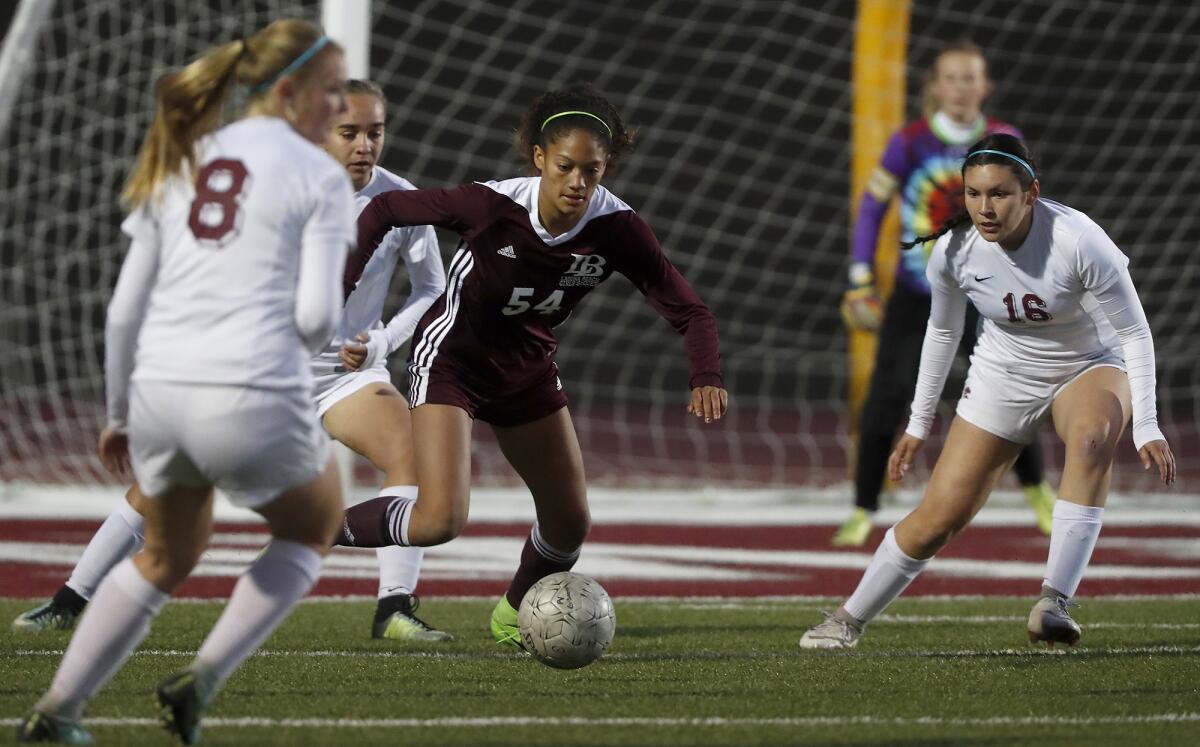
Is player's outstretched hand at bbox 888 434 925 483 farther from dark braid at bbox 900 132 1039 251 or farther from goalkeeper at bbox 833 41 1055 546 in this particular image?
goalkeeper at bbox 833 41 1055 546

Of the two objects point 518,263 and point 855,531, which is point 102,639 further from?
point 855,531

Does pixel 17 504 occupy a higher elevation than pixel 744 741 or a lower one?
lower

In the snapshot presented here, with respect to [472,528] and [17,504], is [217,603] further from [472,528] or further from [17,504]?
[17,504]

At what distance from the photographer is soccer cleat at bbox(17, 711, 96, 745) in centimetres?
326

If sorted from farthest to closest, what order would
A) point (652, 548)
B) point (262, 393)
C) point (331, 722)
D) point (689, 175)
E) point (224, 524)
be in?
point (689, 175), point (224, 524), point (652, 548), point (331, 722), point (262, 393)

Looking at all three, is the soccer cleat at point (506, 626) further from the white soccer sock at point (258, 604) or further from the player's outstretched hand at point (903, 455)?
the white soccer sock at point (258, 604)

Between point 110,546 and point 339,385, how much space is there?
→ 0.86 meters

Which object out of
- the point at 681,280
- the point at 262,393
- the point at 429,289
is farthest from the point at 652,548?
the point at 262,393

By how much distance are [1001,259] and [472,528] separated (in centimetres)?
444

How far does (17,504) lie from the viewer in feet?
30.1

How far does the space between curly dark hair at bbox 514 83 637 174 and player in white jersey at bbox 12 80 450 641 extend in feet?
1.62

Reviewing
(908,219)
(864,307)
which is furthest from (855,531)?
(908,219)

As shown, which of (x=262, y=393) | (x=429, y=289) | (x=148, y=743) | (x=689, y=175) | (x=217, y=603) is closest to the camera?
(x=262, y=393)

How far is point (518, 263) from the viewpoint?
4.82m
